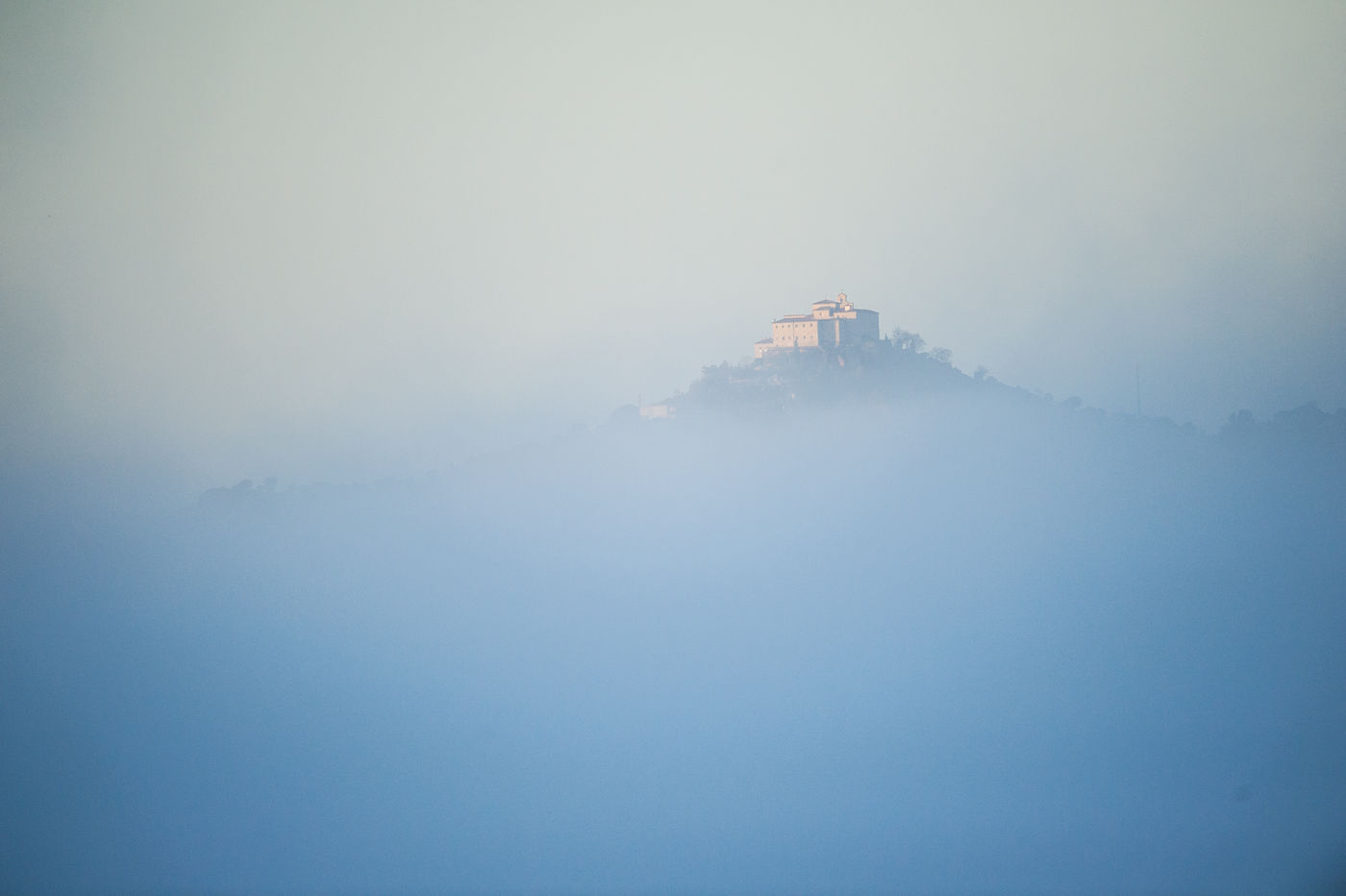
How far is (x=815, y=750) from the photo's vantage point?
58.7ft

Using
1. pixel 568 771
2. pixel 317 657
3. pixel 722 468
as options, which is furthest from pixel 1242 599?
pixel 317 657

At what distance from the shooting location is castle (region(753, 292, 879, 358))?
48.1ft

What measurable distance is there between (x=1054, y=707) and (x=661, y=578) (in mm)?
7868

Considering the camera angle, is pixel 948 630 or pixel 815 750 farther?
pixel 948 630

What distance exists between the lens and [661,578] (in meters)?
18.6

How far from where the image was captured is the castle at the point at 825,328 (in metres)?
14.7

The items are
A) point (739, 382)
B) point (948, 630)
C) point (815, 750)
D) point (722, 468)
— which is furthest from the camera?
point (948, 630)

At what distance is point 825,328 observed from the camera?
15031 millimetres

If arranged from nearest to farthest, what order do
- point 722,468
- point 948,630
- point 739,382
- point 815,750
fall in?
point 739,382
point 722,468
point 815,750
point 948,630

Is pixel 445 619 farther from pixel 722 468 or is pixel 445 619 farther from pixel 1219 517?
pixel 1219 517

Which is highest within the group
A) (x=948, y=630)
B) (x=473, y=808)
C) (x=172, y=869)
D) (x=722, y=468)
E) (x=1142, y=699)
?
(x=722, y=468)

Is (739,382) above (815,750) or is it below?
above

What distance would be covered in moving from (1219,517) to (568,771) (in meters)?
13.5

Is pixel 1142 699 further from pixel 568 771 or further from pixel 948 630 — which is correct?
pixel 568 771
